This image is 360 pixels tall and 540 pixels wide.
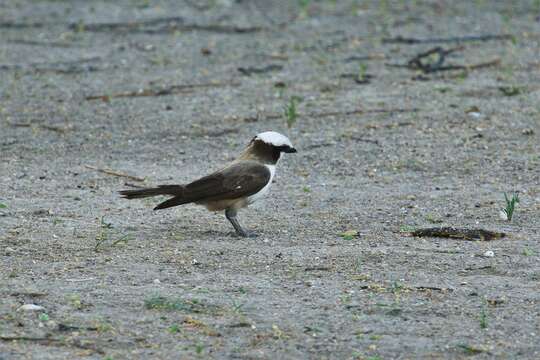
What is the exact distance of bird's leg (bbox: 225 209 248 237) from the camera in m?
7.24

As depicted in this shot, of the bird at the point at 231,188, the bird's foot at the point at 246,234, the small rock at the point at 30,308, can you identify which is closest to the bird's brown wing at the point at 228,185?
the bird at the point at 231,188

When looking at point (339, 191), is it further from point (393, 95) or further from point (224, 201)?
point (393, 95)

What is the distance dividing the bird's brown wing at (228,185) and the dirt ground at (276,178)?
265 millimetres

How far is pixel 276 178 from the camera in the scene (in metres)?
8.95

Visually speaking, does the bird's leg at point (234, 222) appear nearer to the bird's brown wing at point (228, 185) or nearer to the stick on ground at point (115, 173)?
the bird's brown wing at point (228, 185)

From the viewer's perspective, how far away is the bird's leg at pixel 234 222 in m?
7.24

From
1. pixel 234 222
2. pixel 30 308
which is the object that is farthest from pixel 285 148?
pixel 30 308

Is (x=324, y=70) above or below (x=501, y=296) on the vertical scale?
above

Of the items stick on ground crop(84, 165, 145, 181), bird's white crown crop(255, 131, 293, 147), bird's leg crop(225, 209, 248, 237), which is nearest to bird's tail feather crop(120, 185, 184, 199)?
bird's leg crop(225, 209, 248, 237)

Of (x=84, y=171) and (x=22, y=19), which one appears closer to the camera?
(x=84, y=171)

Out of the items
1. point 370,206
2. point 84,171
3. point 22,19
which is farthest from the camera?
point 22,19

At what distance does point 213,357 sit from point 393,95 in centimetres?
670

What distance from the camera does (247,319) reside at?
5520mm

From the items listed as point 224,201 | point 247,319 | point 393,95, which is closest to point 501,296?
point 247,319
